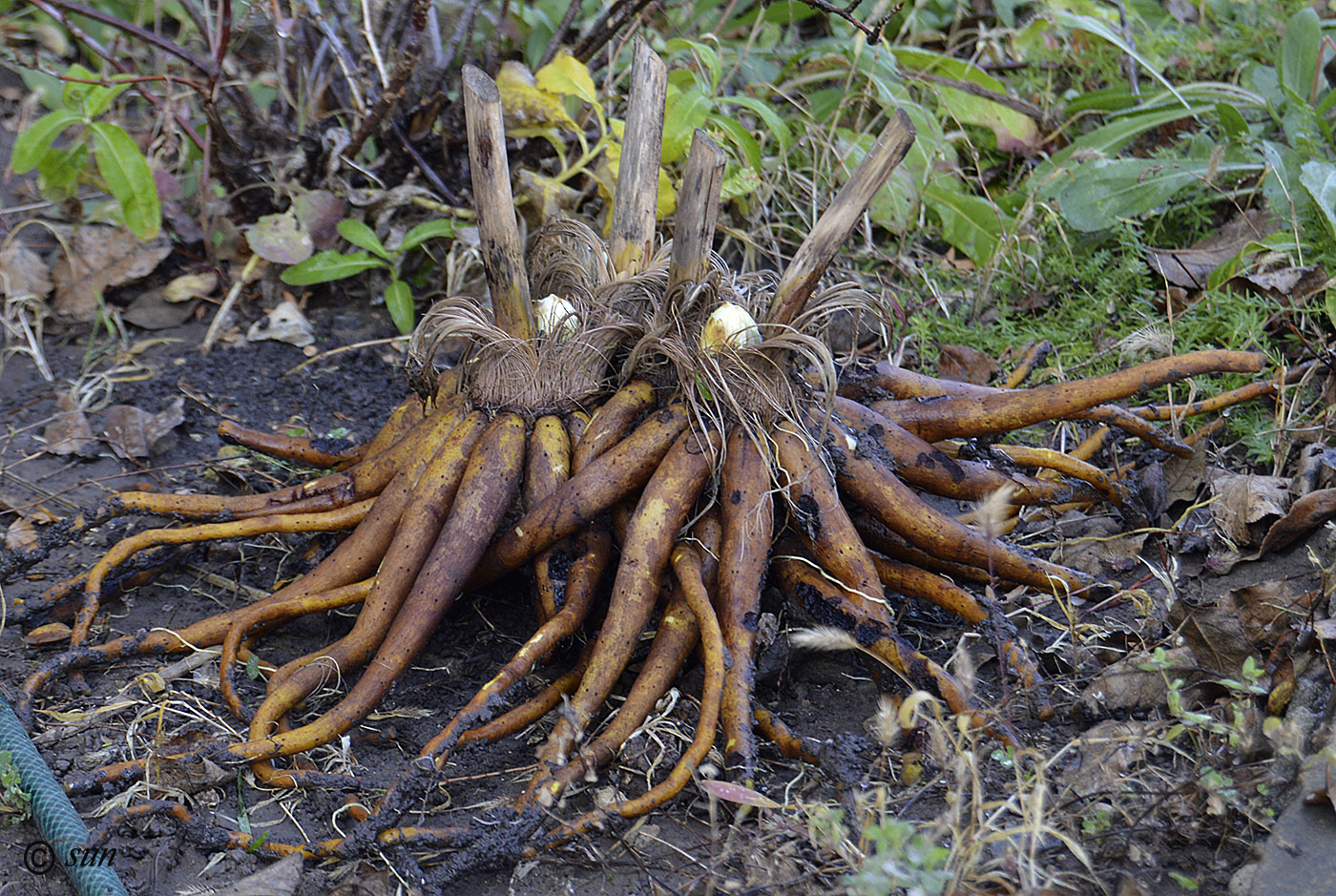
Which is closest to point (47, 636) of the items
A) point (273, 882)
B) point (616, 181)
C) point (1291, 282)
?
point (273, 882)

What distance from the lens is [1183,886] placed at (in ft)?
4.43

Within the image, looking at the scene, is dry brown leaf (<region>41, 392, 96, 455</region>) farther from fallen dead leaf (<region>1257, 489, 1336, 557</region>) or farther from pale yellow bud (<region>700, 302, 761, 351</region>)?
fallen dead leaf (<region>1257, 489, 1336, 557</region>)

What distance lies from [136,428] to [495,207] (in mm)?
1413

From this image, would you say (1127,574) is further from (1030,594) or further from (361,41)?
(361,41)

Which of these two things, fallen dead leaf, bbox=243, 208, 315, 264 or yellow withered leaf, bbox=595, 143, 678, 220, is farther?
fallen dead leaf, bbox=243, 208, 315, 264

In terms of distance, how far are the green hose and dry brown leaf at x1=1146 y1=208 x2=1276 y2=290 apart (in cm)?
277

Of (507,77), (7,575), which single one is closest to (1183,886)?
(7,575)

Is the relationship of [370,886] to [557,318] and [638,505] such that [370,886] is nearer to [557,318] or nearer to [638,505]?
[638,505]

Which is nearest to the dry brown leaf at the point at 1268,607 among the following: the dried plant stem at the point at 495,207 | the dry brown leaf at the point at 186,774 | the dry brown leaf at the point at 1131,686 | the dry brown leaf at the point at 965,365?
the dry brown leaf at the point at 1131,686

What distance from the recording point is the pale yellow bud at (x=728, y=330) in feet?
6.35

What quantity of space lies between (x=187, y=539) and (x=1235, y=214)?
2933 mm

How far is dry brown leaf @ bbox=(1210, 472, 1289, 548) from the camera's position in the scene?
205cm

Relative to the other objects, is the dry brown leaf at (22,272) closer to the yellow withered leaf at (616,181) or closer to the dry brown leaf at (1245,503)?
the yellow withered leaf at (616,181)

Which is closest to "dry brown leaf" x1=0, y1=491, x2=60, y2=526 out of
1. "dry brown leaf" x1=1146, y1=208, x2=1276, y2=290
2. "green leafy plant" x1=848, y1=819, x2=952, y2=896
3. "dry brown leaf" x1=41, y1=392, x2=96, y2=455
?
"dry brown leaf" x1=41, y1=392, x2=96, y2=455
